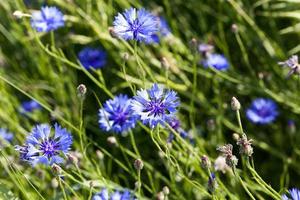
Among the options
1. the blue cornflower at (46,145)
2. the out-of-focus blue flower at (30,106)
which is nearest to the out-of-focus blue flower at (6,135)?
the out-of-focus blue flower at (30,106)

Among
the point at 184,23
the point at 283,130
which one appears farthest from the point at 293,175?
the point at 184,23

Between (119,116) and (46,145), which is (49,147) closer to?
(46,145)

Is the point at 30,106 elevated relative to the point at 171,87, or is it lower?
lower

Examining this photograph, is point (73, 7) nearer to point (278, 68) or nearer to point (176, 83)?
point (176, 83)

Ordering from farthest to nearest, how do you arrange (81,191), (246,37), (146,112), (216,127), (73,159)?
1. (246,37)
2. (216,127)
3. (81,191)
4. (73,159)
5. (146,112)

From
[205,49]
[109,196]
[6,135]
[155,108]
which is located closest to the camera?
[155,108]

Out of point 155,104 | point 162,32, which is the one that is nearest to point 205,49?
point 162,32
